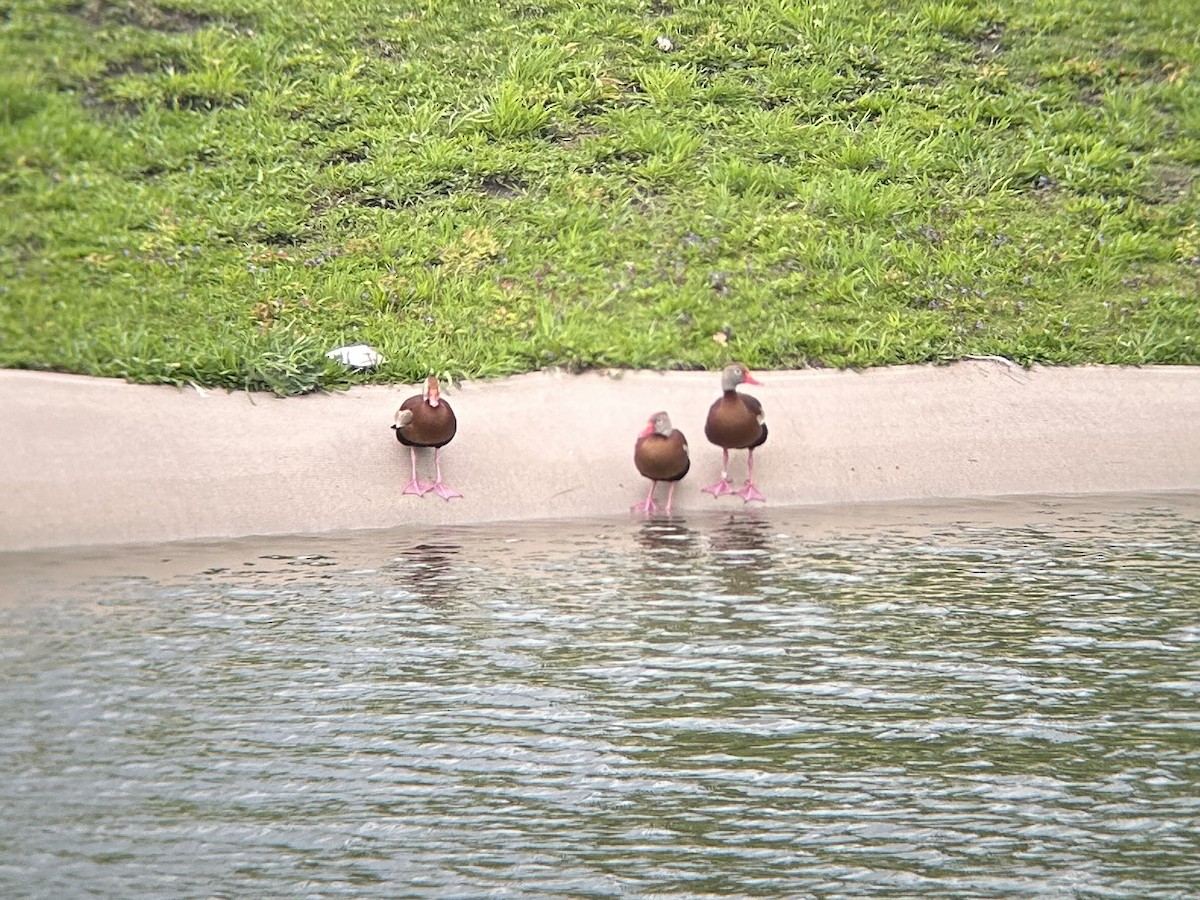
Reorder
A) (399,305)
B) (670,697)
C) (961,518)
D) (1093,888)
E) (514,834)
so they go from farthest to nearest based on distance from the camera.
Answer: (399,305) < (961,518) < (670,697) < (514,834) < (1093,888)

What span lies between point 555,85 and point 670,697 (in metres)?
7.49

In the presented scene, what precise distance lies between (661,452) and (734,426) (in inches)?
18.2

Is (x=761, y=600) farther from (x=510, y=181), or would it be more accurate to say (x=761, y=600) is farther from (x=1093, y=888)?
(x=510, y=181)

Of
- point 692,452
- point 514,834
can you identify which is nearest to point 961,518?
point 692,452

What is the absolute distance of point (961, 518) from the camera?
855 centimetres

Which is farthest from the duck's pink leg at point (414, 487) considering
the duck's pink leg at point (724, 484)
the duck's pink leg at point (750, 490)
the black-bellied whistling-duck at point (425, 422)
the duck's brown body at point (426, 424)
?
the duck's pink leg at point (750, 490)

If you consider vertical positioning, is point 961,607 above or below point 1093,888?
above

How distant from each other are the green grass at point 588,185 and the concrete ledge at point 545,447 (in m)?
0.31

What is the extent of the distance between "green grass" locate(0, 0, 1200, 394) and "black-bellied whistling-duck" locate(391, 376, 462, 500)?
857mm

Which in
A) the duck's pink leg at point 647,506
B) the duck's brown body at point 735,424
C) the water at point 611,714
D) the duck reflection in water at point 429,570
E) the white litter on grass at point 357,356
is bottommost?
the water at point 611,714

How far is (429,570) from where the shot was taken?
761 cm

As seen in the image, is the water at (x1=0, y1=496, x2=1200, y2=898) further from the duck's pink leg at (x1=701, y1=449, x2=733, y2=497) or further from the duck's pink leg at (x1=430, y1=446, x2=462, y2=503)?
the duck's pink leg at (x1=701, y1=449, x2=733, y2=497)

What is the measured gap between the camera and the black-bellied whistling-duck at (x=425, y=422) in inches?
331

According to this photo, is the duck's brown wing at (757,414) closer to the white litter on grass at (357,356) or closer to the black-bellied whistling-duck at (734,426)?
the black-bellied whistling-duck at (734,426)
